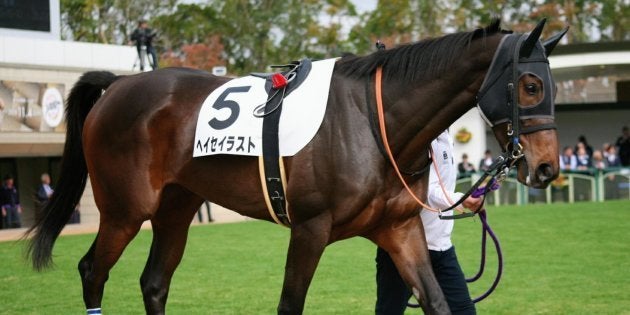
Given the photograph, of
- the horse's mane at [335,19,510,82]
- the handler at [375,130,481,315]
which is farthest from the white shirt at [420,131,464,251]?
the horse's mane at [335,19,510,82]

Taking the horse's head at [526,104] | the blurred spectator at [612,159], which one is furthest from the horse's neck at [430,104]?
the blurred spectator at [612,159]

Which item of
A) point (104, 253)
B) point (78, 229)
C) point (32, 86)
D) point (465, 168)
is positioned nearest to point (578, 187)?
point (465, 168)

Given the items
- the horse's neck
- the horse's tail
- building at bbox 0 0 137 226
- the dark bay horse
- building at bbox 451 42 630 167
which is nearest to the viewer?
the dark bay horse

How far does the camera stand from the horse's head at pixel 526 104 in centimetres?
362

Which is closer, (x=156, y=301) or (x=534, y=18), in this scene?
(x=156, y=301)

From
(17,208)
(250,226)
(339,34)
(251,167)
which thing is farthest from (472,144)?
(251,167)

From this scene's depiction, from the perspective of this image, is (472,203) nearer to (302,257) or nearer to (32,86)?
(302,257)

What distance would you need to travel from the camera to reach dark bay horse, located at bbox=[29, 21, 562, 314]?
3.73 m

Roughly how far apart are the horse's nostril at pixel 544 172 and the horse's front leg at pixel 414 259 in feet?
2.46

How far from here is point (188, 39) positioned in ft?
128

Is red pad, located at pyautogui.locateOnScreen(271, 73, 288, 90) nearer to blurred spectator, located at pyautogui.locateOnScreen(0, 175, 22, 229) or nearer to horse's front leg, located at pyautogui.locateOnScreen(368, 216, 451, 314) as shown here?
horse's front leg, located at pyautogui.locateOnScreen(368, 216, 451, 314)

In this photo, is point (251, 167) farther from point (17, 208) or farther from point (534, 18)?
point (534, 18)

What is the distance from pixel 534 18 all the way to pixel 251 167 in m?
36.7

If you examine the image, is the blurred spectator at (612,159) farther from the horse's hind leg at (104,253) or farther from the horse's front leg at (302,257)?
the horse's front leg at (302,257)
